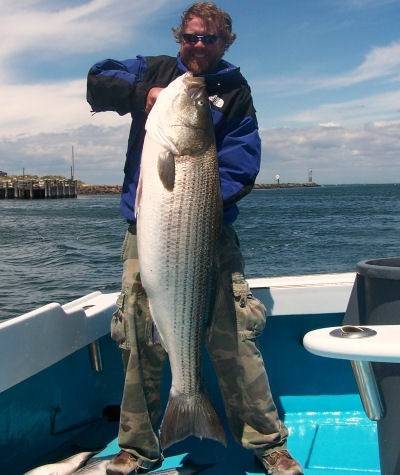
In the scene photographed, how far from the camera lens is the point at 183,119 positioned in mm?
3182

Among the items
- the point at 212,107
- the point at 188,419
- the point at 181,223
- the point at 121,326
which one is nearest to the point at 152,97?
the point at 212,107

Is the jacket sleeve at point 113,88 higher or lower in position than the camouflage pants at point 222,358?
higher

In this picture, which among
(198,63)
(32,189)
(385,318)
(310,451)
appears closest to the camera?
(385,318)

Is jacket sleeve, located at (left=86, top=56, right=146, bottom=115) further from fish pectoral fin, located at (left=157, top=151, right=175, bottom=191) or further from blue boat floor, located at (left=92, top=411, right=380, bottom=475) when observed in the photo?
blue boat floor, located at (left=92, top=411, right=380, bottom=475)

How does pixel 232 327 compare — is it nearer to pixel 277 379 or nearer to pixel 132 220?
pixel 132 220

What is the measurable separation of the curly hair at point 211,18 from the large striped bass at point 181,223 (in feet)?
1.53

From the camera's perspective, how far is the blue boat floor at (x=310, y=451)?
13.6 ft

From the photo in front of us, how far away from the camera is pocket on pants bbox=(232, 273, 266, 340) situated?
3.75 metres

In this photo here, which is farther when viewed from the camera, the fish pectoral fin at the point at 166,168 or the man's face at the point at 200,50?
the man's face at the point at 200,50

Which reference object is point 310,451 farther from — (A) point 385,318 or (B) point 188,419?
(A) point 385,318

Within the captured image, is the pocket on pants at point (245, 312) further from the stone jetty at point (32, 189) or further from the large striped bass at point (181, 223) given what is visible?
the stone jetty at point (32, 189)

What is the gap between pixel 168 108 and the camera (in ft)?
10.5

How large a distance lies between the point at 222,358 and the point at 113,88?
1716 millimetres

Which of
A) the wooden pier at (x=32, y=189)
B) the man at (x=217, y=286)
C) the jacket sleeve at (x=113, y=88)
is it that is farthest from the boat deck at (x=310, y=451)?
the wooden pier at (x=32, y=189)
